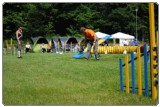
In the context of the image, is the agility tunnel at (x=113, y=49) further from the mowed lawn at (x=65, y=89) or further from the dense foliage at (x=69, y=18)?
the dense foliage at (x=69, y=18)

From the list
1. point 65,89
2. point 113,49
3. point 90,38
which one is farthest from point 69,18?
point 65,89

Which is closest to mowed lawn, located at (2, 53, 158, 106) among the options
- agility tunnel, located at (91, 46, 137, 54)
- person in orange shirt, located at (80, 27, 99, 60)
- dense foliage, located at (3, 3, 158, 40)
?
person in orange shirt, located at (80, 27, 99, 60)

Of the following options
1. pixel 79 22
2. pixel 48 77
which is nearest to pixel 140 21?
pixel 79 22

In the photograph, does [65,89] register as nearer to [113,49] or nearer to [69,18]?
[113,49]

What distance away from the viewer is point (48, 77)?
9.09 meters

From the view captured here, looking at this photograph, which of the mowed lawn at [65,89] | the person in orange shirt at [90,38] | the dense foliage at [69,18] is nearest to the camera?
the mowed lawn at [65,89]

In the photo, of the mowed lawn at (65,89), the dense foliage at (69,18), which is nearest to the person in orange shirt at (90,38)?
the mowed lawn at (65,89)

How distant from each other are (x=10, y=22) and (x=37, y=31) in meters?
4.29

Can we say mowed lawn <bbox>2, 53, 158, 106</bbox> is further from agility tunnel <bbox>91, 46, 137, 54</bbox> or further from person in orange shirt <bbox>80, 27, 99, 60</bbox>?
agility tunnel <bbox>91, 46, 137, 54</bbox>

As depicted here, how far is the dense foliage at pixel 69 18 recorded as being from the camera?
40.9 m

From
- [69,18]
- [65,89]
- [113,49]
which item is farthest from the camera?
[69,18]

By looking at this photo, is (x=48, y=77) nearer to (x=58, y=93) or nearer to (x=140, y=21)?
(x=58, y=93)

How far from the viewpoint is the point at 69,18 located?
46.5 m

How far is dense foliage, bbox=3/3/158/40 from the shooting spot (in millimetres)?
40938
